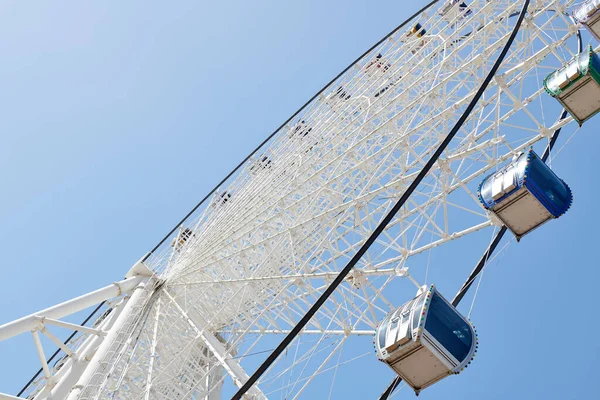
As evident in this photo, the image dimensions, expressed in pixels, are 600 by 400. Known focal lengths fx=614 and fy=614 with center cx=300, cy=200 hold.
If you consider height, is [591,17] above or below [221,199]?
below

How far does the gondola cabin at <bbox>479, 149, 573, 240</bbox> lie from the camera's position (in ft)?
32.0

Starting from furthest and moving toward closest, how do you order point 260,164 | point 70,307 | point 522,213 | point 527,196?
point 260,164
point 70,307
point 522,213
point 527,196

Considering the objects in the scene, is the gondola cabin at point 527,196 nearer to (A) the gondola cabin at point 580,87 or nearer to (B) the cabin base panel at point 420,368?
(A) the gondola cabin at point 580,87

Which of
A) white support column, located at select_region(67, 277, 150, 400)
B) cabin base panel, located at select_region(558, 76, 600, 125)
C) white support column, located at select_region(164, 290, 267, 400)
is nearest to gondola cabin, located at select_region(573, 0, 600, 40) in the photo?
cabin base panel, located at select_region(558, 76, 600, 125)

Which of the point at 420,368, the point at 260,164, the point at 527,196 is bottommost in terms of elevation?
the point at 420,368

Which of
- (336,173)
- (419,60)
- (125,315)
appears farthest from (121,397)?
(419,60)

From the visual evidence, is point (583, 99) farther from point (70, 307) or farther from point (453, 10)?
point (70, 307)

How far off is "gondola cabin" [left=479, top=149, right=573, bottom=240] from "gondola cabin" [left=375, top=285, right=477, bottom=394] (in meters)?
2.02

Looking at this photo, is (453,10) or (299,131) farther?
(299,131)

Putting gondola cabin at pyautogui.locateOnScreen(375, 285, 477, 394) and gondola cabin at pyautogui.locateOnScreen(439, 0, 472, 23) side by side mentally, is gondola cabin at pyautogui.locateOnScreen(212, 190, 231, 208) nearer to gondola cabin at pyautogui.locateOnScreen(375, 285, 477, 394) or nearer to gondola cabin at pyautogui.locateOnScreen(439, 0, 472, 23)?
gondola cabin at pyautogui.locateOnScreen(439, 0, 472, 23)

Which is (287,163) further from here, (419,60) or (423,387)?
(423,387)

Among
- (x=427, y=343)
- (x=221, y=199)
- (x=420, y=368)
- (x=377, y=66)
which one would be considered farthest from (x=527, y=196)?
(x=221, y=199)

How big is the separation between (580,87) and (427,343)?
5.50 metres

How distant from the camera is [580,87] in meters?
10.6
